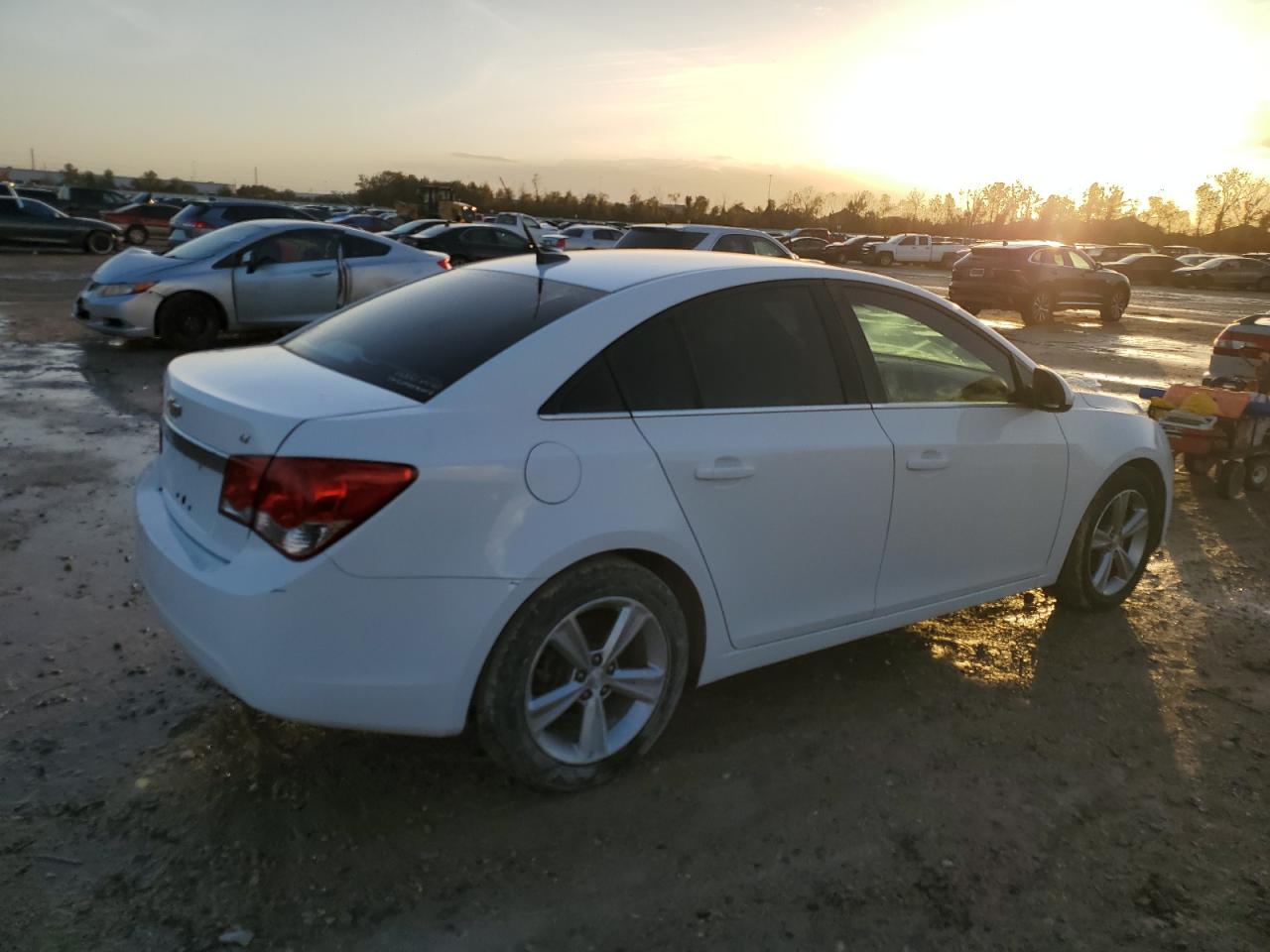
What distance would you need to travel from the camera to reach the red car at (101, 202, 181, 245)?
34.0m

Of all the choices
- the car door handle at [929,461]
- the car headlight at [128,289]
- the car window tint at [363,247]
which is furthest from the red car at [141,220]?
the car door handle at [929,461]

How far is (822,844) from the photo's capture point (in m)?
3.03

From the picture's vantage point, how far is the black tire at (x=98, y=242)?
27.4 meters

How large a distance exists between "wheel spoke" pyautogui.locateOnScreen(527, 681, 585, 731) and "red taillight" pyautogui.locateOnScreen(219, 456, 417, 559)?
78 centimetres

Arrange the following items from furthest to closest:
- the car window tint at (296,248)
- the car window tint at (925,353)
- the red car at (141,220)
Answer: the red car at (141,220) → the car window tint at (296,248) → the car window tint at (925,353)

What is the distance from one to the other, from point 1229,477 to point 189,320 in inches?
407

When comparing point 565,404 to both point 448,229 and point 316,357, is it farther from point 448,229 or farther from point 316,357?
point 448,229

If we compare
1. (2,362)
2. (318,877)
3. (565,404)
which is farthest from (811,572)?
(2,362)

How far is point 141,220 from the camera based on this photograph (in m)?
34.7

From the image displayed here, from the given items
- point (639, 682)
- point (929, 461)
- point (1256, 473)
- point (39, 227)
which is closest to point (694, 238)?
point (1256, 473)

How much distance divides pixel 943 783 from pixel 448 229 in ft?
65.2

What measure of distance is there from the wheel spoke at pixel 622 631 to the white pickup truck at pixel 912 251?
157 ft

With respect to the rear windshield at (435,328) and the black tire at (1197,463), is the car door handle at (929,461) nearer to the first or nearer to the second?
the rear windshield at (435,328)

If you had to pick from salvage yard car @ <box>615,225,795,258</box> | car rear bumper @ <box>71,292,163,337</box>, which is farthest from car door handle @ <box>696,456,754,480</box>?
salvage yard car @ <box>615,225,795,258</box>
